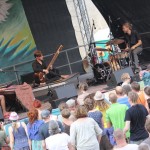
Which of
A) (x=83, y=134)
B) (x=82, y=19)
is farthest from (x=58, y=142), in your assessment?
(x=82, y=19)

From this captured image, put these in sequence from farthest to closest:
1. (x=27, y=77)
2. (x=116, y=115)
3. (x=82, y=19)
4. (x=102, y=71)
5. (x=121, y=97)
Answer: (x=82, y=19) < (x=27, y=77) < (x=102, y=71) < (x=121, y=97) < (x=116, y=115)

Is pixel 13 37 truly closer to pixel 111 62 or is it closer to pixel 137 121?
pixel 111 62

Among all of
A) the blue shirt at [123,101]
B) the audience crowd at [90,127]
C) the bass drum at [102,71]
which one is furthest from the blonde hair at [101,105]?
the bass drum at [102,71]

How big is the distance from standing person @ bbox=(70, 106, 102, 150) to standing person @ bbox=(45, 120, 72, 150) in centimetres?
9

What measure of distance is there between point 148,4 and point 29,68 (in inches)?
181

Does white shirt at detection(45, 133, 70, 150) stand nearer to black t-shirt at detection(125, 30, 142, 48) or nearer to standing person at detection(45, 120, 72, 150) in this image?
standing person at detection(45, 120, 72, 150)

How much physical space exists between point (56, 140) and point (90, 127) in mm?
444

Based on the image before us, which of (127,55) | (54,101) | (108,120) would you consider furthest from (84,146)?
(127,55)

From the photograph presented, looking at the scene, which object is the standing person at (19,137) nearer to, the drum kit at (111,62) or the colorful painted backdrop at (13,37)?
the drum kit at (111,62)

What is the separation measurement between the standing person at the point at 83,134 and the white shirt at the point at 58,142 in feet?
0.32

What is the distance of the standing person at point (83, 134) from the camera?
5438 millimetres

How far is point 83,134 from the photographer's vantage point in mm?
5449

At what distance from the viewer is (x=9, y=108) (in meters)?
11.3

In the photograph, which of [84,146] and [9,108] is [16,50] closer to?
[9,108]
